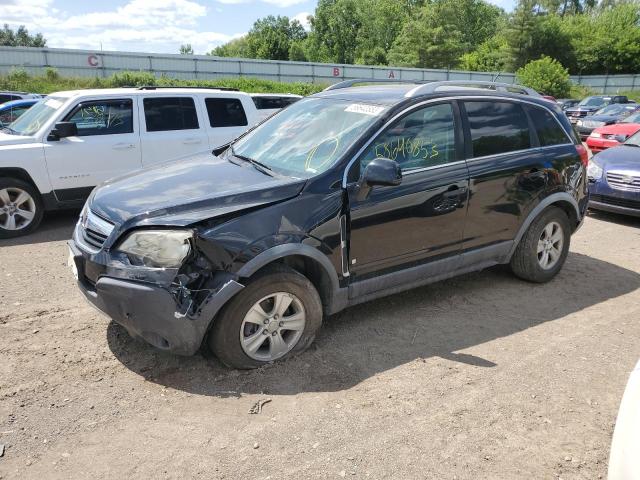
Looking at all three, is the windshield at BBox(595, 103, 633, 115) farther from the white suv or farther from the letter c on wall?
the letter c on wall

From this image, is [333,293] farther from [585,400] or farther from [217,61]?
[217,61]

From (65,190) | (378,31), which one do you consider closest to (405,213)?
(65,190)

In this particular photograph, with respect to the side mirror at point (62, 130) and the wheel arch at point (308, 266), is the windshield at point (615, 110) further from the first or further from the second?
the wheel arch at point (308, 266)

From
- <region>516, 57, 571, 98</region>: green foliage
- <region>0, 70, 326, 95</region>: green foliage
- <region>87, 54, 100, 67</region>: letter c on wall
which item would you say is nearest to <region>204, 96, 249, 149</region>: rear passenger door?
<region>0, 70, 326, 95</region>: green foliage

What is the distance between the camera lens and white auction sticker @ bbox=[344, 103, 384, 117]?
4.05 meters

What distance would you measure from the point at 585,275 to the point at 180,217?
4.31 m

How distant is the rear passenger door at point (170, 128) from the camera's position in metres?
7.61

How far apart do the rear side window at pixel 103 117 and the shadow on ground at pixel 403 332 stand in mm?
4014

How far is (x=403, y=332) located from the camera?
4195 millimetres

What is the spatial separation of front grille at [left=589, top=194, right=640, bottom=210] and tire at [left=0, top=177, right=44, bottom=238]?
784 cm

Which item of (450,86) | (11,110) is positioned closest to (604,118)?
(450,86)

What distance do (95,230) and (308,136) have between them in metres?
1.70

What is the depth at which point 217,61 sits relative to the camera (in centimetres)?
3684

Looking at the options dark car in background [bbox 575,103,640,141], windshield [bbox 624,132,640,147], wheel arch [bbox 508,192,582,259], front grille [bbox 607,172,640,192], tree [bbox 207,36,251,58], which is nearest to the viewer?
wheel arch [bbox 508,192,582,259]
